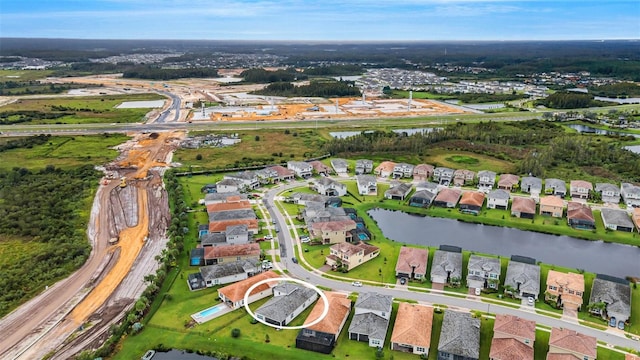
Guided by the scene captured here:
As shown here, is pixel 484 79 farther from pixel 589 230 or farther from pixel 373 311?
pixel 373 311

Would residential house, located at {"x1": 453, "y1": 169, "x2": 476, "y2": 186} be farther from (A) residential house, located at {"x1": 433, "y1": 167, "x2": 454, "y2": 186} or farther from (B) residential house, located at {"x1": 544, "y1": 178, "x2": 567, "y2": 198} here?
(B) residential house, located at {"x1": 544, "y1": 178, "x2": 567, "y2": 198}

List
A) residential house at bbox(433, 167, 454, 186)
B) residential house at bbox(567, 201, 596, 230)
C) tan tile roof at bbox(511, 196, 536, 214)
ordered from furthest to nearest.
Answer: residential house at bbox(433, 167, 454, 186) → tan tile roof at bbox(511, 196, 536, 214) → residential house at bbox(567, 201, 596, 230)

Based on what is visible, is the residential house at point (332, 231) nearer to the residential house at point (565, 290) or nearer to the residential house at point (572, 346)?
the residential house at point (565, 290)

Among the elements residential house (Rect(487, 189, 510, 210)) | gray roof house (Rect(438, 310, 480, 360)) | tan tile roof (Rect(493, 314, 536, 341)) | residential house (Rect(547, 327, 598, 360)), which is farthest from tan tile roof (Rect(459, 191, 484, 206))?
residential house (Rect(547, 327, 598, 360))

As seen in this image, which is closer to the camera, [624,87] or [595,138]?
[595,138]

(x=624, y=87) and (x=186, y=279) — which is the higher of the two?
(x=624, y=87)

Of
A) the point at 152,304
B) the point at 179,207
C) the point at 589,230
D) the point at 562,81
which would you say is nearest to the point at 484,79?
the point at 562,81

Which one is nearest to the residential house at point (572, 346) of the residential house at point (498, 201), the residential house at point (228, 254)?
the residential house at point (228, 254)
